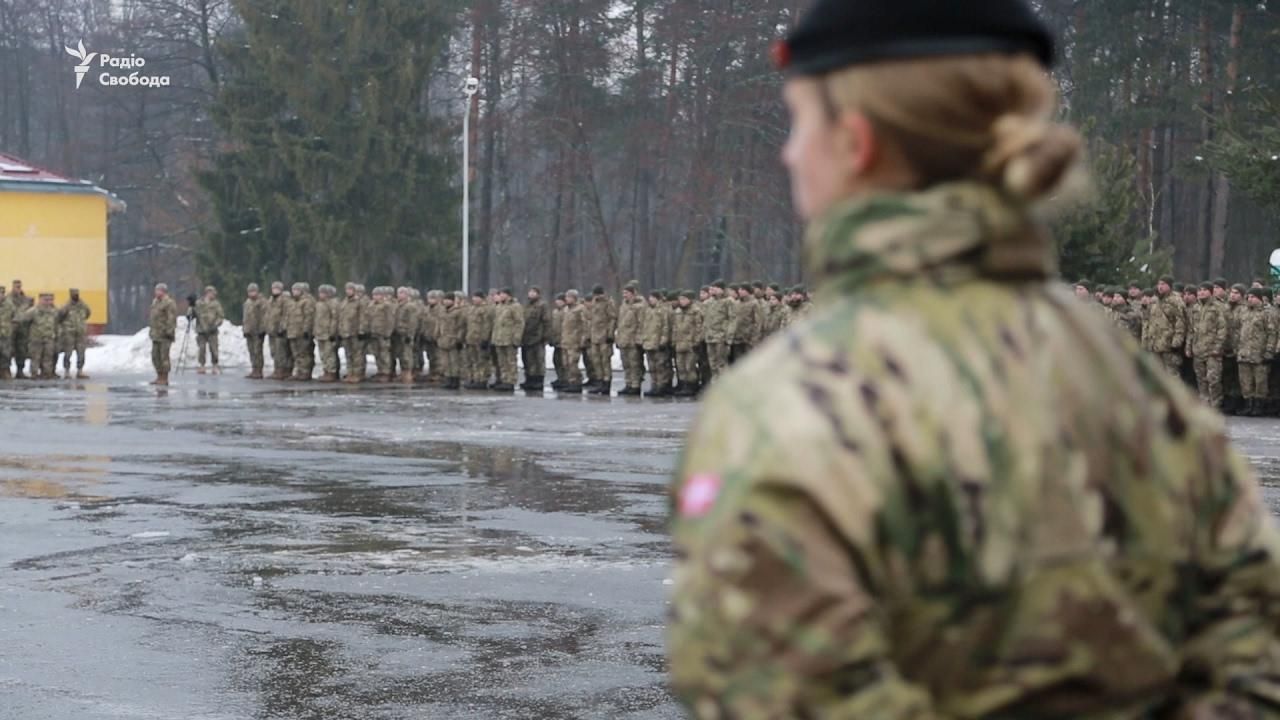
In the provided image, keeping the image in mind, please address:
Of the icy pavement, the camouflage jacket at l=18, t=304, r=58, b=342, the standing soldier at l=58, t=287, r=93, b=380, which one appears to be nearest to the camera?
the icy pavement

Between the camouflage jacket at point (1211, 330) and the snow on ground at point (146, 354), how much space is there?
16561 millimetres

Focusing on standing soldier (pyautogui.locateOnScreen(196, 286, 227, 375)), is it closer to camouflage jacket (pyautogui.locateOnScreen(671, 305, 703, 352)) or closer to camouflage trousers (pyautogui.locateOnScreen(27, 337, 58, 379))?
camouflage trousers (pyautogui.locateOnScreen(27, 337, 58, 379))

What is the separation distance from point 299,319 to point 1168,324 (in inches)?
649

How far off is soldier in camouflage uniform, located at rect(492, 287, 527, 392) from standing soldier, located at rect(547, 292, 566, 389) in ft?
1.88

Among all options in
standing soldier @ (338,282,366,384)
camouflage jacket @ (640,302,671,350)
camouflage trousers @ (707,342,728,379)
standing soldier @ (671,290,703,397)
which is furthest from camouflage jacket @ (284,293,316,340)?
camouflage trousers @ (707,342,728,379)

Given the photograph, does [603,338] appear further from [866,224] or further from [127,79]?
[127,79]

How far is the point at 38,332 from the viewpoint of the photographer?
37750 millimetres

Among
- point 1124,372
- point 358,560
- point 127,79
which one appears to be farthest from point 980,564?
point 127,79

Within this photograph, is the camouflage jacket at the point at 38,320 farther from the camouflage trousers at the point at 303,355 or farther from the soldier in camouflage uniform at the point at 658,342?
the soldier in camouflage uniform at the point at 658,342

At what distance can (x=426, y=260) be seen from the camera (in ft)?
177

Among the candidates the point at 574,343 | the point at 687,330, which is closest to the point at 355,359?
the point at 574,343

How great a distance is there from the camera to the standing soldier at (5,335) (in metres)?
37.5

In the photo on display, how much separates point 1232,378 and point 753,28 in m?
28.8

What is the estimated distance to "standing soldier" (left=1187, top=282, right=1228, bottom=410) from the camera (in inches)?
1128
